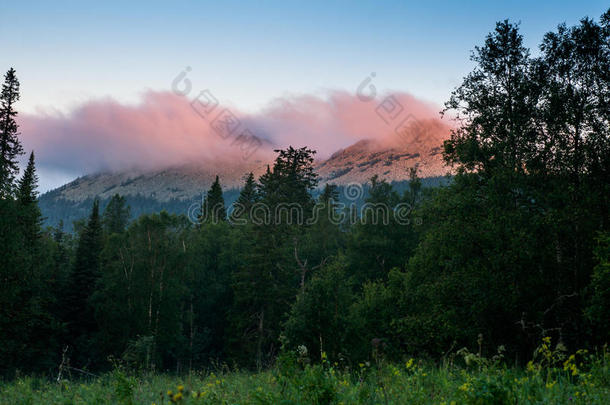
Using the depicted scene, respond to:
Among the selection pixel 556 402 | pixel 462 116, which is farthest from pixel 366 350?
pixel 556 402

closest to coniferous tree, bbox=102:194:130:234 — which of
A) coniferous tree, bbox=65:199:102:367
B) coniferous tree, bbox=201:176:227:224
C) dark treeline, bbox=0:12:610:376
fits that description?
coniferous tree, bbox=201:176:227:224

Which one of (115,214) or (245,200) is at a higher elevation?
(245,200)

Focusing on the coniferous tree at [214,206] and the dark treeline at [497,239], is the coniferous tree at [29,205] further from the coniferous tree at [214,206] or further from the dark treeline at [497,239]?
the coniferous tree at [214,206]

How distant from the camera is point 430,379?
644cm

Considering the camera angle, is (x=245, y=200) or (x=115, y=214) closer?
(x=245, y=200)

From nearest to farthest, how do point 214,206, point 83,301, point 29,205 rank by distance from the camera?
point 29,205 → point 83,301 → point 214,206

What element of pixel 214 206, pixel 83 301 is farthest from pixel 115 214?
pixel 83 301

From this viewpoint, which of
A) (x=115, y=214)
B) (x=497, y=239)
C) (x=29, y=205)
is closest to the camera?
(x=497, y=239)

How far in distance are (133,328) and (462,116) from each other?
119ft

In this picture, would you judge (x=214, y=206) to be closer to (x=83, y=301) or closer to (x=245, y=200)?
(x=245, y=200)

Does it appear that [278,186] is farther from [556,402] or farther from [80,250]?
[556,402]

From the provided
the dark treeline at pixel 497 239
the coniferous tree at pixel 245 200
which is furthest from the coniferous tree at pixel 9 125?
the coniferous tree at pixel 245 200

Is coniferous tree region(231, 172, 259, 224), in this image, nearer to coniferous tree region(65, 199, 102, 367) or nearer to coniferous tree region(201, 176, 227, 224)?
coniferous tree region(201, 176, 227, 224)

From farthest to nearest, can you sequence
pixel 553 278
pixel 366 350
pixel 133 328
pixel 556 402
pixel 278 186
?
pixel 278 186
pixel 133 328
pixel 366 350
pixel 553 278
pixel 556 402
